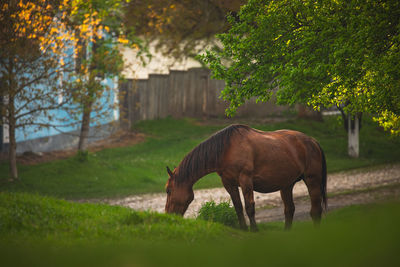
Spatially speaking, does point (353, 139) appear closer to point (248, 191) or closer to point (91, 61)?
point (91, 61)

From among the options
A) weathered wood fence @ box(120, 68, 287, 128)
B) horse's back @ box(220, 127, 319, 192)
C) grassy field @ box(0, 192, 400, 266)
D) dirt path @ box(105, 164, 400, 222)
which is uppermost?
weathered wood fence @ box(120, 68, 287, 128)

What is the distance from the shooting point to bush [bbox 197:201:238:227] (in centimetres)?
838

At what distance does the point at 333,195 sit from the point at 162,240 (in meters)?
8.46

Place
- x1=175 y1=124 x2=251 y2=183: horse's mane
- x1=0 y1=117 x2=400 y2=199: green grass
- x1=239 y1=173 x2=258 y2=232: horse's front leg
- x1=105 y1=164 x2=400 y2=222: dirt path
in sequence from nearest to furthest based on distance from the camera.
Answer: x1=239 y1=173 x2=258 y2=232: horse's front leg
x1=175 y1=124 x2=251 y2=183: horse's mane
x1=105 y1=164 x2=400 y2=222: dirt path
x1=0 y1=117 x2=400 y2=199: green grass

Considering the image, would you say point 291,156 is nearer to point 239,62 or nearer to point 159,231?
point 239,62

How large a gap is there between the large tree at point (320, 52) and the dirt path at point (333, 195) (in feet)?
11.9

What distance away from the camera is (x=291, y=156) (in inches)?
332

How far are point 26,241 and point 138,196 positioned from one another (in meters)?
8.85

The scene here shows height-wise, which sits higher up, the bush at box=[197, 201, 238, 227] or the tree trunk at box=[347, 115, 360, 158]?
the tree trunk at box=[347, 115, 360, 158]

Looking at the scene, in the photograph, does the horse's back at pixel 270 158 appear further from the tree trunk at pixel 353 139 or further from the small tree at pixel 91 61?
the tree trunk at pixel 353 139

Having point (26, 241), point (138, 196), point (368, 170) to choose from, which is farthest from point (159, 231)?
point (368, 170)

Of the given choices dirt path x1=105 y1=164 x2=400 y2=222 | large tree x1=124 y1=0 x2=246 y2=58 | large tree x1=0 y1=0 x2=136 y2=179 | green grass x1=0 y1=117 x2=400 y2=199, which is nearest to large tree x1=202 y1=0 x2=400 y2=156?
dirt path x1=105 y1=164 x2=400 y2=222

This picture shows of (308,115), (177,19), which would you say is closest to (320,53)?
(177,19)

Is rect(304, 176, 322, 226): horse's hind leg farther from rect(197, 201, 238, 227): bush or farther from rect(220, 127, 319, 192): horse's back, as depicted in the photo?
rect(197, 201, 238, 227): bush
